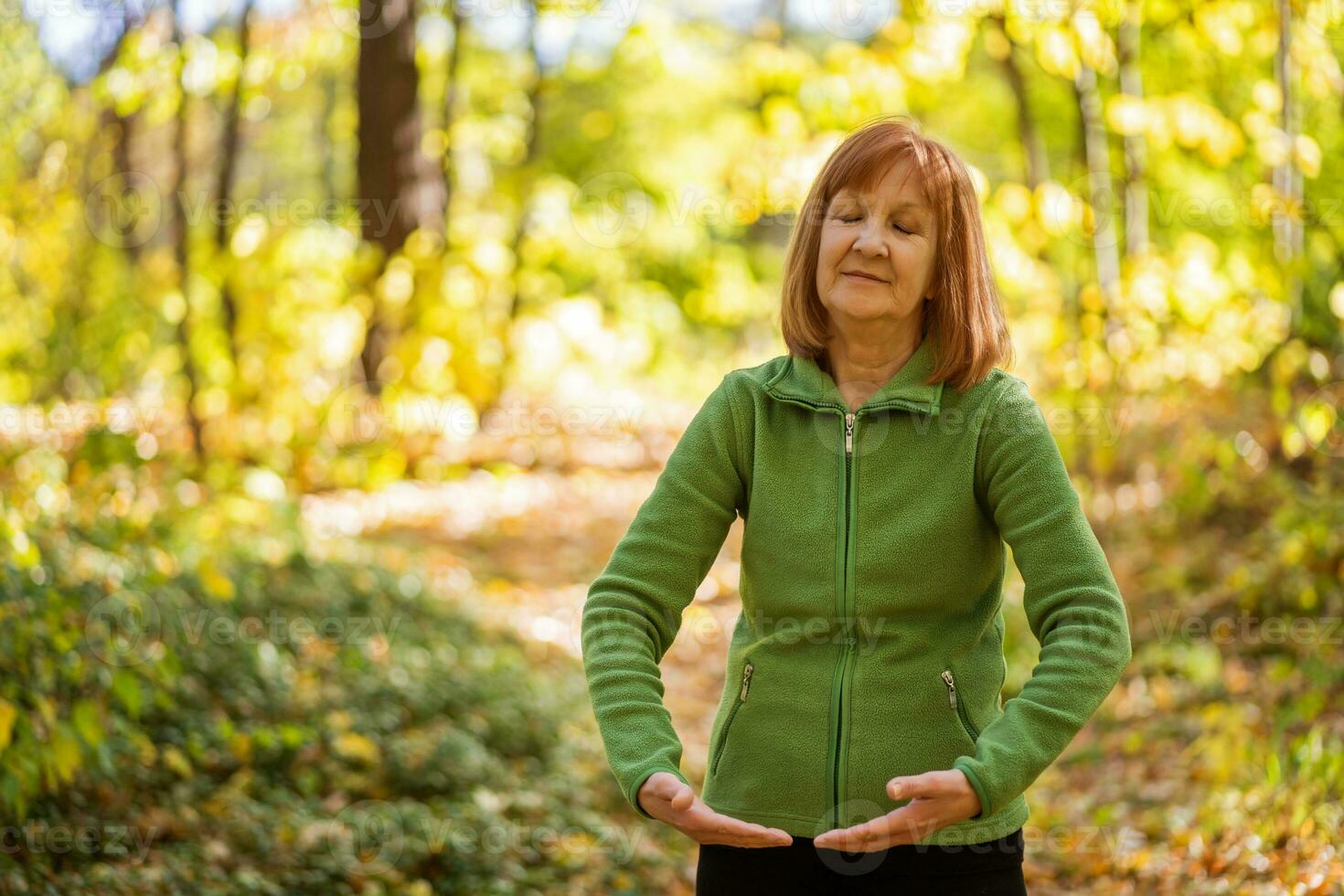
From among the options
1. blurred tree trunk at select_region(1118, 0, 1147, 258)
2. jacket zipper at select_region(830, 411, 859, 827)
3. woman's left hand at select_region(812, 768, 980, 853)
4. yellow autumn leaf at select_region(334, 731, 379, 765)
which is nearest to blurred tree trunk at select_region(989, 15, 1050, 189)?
blurred tree trunk at select_region(1118, 0, 1147, 258)

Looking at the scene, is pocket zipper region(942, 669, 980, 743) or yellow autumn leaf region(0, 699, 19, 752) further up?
pocket zipper region(942, 669, 980, 743)

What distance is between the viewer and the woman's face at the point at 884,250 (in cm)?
189

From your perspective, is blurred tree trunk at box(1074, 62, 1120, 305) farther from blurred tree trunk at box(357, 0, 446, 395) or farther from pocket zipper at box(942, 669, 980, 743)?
blurred tree trunk at box(357, 0, 446, 395)

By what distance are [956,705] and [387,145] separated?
10249 mm

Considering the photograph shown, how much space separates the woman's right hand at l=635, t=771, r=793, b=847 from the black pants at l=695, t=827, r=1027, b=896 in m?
0.14

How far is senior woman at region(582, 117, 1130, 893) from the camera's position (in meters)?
1.76

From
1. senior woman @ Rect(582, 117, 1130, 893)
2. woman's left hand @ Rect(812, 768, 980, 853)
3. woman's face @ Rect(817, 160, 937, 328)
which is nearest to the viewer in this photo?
woman's left hand @ Rect(812, 768, 980, 853)

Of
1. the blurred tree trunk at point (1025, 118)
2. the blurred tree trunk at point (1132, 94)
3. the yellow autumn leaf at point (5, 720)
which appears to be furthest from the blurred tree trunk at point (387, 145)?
the yellow autumn leaf at point (5, 720)

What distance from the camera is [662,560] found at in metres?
1.91

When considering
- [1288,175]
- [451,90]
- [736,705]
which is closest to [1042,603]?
[736,705]

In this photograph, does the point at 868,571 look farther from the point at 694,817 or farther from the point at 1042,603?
the point at 694,817

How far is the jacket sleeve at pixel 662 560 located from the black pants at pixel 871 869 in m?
0.17

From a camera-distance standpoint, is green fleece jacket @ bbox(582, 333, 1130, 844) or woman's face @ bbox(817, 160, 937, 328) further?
woman's face @ bbox(817, 160, 937, 328)

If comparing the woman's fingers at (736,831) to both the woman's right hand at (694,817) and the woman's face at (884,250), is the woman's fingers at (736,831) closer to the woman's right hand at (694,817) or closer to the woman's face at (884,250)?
the woman's right hand at (694,817)
